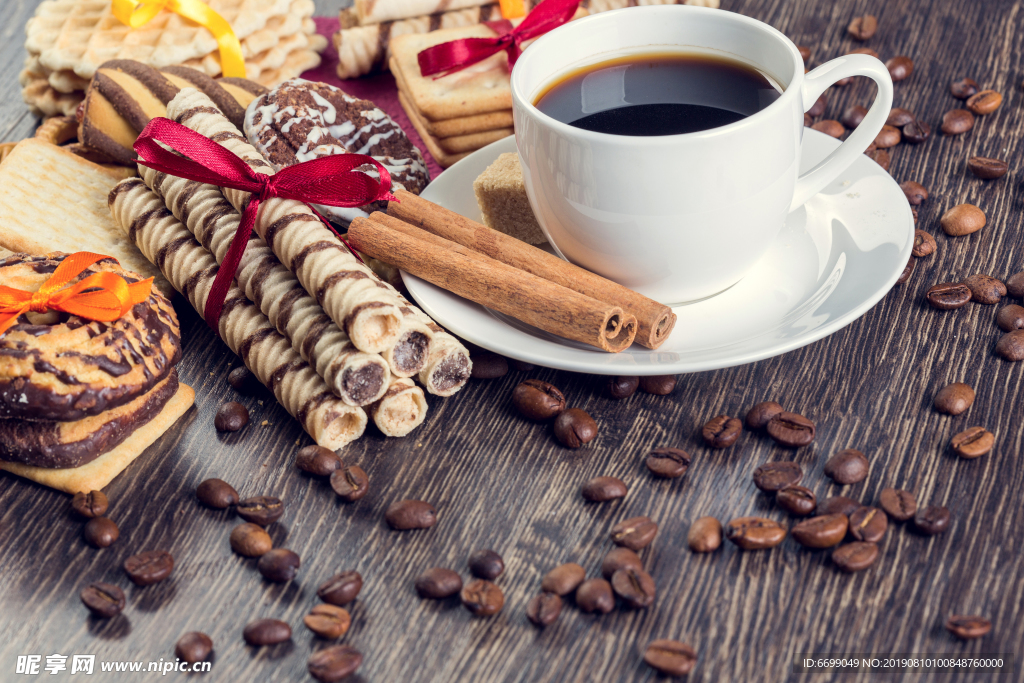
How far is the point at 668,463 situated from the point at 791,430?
0.20 metres

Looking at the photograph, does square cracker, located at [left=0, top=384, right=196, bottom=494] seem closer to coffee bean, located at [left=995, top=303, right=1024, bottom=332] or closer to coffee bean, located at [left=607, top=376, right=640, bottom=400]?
coffee bean, located at [left=607, top=376, right=640, bottom=400]

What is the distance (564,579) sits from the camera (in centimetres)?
113

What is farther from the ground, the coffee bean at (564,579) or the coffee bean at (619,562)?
the coffee bean at (619,562)

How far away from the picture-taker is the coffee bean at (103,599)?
1138 millimetres

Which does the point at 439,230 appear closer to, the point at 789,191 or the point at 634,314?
the point at 634,314

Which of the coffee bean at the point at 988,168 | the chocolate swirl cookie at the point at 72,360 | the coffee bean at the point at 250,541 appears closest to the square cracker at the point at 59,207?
the chocolate swirl cookie at the point at 72,360

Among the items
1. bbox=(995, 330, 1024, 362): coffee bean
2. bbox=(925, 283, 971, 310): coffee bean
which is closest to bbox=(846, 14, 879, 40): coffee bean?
bbox=(925, 283, 971, 310): coffee bean

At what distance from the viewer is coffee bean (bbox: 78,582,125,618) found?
3.73ft

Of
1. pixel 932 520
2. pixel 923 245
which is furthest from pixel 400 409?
pixel 923 245

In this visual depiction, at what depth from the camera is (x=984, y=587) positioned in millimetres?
1075

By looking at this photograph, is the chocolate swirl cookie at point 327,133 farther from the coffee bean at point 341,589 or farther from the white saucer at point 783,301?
the coffee bean at point 341,589

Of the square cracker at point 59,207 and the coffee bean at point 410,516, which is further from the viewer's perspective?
the square cracker at point 59,207

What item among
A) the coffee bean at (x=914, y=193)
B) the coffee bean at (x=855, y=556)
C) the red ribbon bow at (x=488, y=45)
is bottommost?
the coffee bean at (x=855, y=556)

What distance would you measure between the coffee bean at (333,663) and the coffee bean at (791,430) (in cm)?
68
